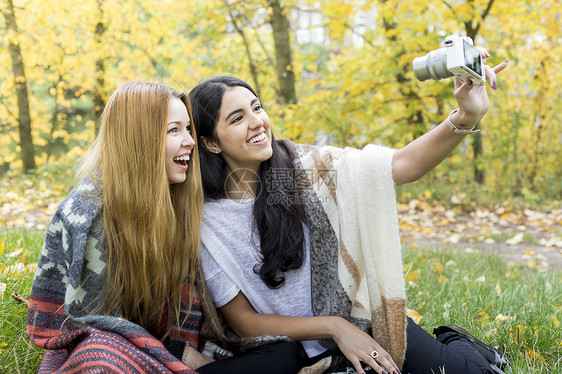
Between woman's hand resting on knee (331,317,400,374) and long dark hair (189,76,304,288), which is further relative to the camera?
long dark hair (189,76,304,288)

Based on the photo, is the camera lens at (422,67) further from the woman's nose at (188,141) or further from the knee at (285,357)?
the knee at (285,357)

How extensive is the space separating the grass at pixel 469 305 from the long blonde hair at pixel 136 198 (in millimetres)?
487

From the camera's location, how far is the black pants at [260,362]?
5.83 feet

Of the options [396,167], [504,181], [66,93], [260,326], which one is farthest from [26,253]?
[66,93]

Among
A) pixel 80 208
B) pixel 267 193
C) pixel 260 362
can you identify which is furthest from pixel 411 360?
pixel 80 208

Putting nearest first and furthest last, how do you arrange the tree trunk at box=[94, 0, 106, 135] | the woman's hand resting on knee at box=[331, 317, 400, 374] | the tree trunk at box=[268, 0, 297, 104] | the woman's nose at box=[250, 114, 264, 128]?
the woman's hand resting on knee at box=[331, 317, 400, 374] < the woman's nose at box=[250, 114, 264, 128] < the tree trunk at box=[268, 0, 297, 104] < the tree trunk at box=[94, 0, 106, 135]

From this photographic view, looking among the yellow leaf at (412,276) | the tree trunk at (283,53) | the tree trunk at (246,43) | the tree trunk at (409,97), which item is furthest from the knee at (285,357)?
the tree trunk at (246,43)

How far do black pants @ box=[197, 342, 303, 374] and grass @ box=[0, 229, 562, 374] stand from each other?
694 millimetres

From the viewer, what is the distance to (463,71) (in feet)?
4.61

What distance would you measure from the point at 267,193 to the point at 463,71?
86cm

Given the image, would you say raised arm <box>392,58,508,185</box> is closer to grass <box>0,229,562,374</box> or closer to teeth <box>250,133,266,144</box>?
teeth <box>250,133,266,144</box>

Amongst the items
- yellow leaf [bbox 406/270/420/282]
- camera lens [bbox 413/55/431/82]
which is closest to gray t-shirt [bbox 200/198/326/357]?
camera lens [bbox 413/55/431/82]

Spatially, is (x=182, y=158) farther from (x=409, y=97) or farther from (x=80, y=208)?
(x=409, y=97)

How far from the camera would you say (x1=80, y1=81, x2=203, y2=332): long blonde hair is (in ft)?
5.51
